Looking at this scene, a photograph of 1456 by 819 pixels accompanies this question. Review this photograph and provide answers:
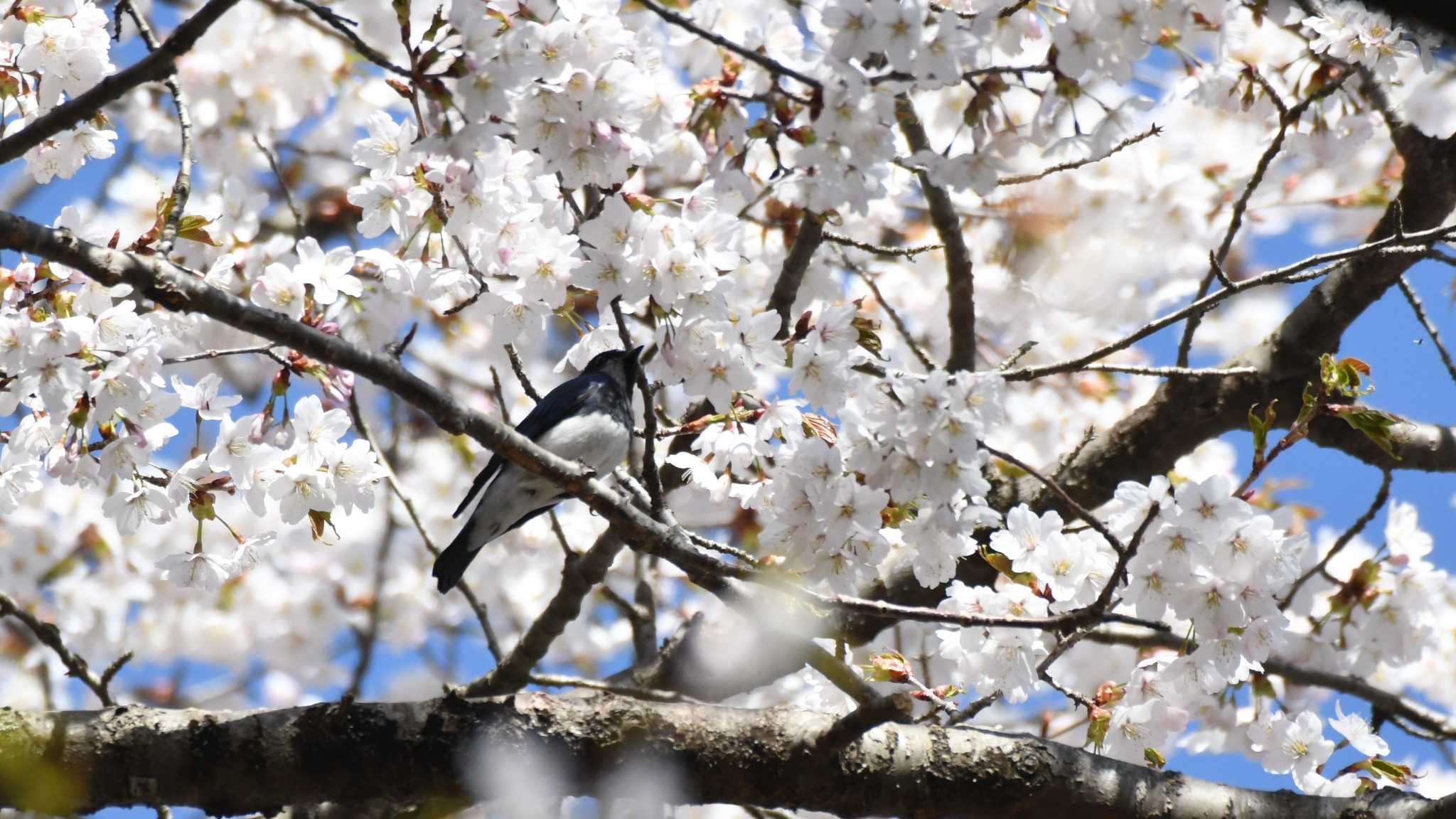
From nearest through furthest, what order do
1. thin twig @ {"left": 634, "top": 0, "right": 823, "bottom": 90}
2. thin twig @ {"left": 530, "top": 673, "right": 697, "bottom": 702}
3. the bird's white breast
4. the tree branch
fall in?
thin twig @ {"left": 634, "top": 0, "right": 823, "bottom": 90}, thin twig @ {"left": 530, "top": 673, "right": 697, "bottom": 702}, the tree branch, the bird's white breast

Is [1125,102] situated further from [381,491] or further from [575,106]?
[381,491]

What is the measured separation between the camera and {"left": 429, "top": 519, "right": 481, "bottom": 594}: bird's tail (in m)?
3.63

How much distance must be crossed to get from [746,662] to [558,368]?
1.20 m

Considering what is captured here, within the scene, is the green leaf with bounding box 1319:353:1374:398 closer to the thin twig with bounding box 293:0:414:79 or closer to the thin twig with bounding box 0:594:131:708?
the thin twig with bounding box 293:0:414:79

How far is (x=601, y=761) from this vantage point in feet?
7.98

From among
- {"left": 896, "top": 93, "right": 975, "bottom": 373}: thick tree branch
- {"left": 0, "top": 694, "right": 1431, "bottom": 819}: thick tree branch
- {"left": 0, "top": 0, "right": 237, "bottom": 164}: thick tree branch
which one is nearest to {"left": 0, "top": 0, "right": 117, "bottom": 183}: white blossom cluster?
{"left": 0, "top": 0, "right": 237, "bottom": 164}: thick tree branch

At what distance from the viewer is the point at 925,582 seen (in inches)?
92.0

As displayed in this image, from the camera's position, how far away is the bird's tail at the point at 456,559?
3.63 meters

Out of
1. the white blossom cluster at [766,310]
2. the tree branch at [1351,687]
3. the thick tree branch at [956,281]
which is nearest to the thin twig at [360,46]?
the white blossom cluster at [766,310]

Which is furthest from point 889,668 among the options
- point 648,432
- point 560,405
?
point 560,405

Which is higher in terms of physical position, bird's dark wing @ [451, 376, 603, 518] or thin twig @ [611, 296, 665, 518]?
bird's dark wing @ [451, 376, 603, 518]

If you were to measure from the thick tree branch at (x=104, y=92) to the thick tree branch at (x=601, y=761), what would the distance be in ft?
3.51

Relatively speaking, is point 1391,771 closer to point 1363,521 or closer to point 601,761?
point 1363,521

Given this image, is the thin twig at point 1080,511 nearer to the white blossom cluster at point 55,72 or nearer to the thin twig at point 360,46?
the thin twig at point 360,46
